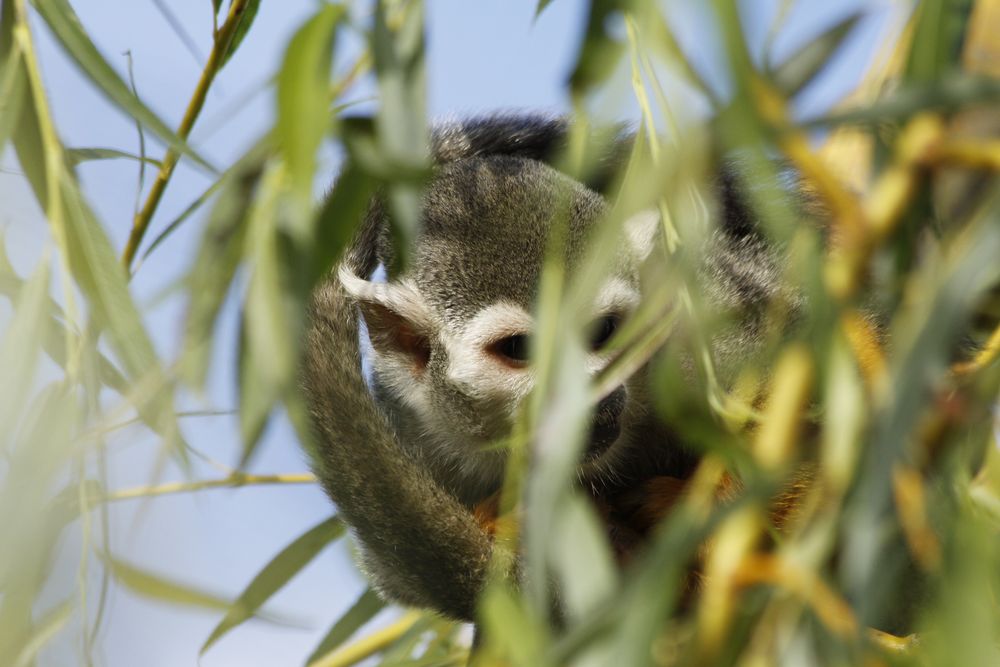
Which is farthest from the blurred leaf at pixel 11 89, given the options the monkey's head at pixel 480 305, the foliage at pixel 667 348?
the monkey's head at pixel 480 305

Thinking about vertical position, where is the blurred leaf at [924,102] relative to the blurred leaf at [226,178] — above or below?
below

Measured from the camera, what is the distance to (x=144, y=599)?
2076mm

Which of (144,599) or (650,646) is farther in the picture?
(144,599)

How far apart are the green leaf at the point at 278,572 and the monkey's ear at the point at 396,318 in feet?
1.77

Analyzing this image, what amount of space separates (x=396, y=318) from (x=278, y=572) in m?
0.73

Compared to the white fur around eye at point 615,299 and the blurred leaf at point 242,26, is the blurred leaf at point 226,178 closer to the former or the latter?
the blurred leaf at point 242,26

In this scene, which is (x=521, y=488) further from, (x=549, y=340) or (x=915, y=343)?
(x=915, y=343)

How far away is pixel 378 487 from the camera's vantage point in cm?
214

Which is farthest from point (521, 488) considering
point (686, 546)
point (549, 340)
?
point (686, 546)

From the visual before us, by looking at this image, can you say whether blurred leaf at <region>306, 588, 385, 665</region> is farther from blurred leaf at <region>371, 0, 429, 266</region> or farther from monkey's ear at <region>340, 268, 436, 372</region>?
blurred leaf at <region>371, 0, 429, 266</region>

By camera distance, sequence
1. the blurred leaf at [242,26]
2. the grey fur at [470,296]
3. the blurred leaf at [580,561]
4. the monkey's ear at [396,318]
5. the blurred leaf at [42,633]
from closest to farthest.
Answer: the blurred leaf at [580,561], the blurred leaf at [42,633], the blurred leaf at [242,26], the grey fur at [470,296], the monkey's ear at [396,318]

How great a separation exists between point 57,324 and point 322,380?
1.62 ft

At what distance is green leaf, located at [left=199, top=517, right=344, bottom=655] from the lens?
2365 millimetres

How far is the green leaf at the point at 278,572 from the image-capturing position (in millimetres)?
2365
